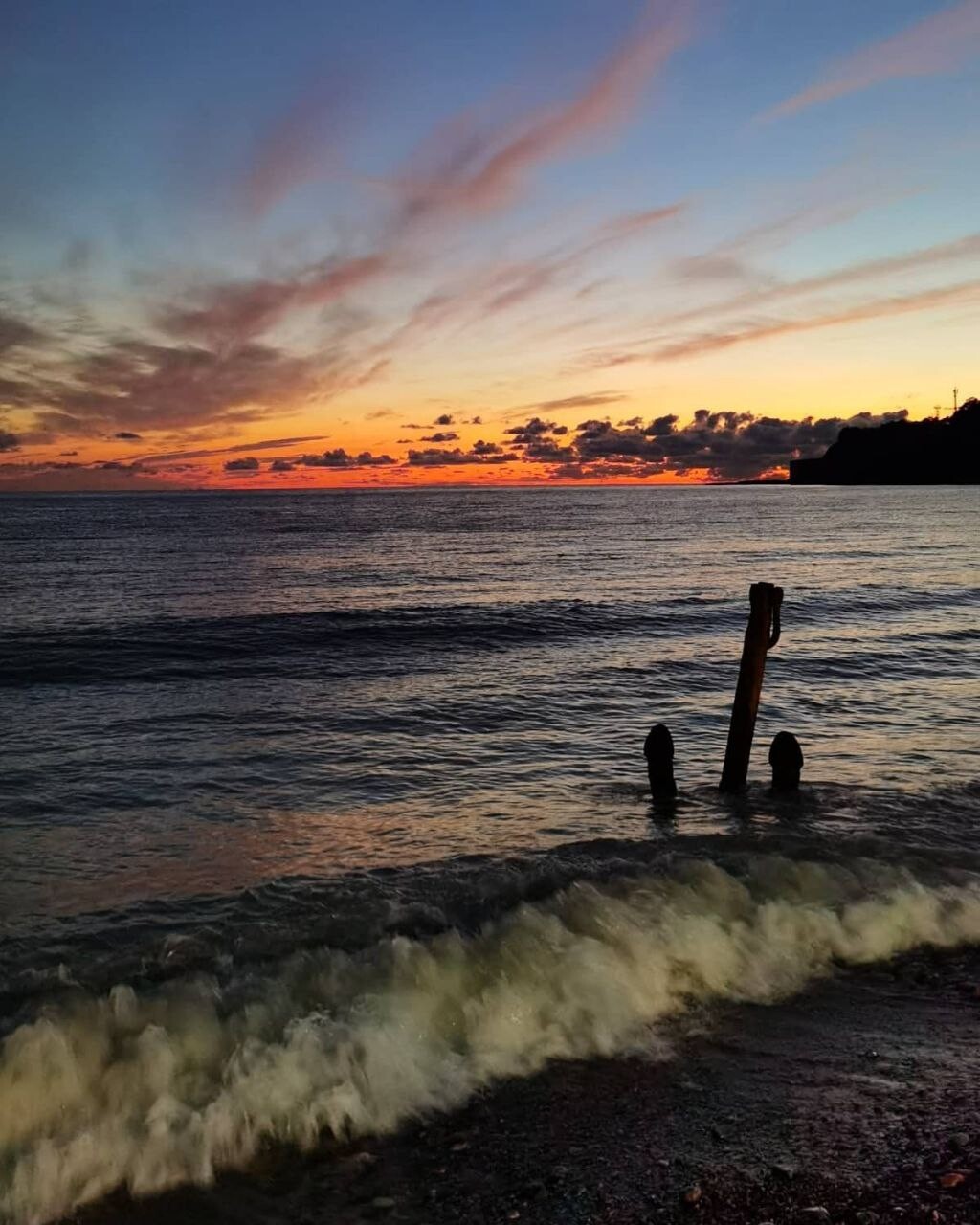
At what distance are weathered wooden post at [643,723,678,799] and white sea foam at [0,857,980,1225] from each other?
402 centimetres

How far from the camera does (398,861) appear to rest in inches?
436

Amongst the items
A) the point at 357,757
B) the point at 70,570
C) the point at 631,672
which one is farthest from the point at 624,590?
the point at 70,570

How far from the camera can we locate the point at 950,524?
9688 cm

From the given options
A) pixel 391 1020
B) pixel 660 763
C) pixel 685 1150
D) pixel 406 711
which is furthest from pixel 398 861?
pixel 406 711

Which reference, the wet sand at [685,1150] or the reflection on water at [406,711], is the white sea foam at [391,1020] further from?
the reflection on water at [406,711]

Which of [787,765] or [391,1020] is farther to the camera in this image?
[787,765]

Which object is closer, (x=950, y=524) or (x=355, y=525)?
(x=950, y=524)

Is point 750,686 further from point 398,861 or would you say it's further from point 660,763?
point 398,861

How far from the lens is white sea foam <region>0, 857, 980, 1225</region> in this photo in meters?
5.76

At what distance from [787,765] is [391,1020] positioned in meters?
8.96

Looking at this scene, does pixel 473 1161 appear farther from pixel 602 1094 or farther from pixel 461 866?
pixel 461 866

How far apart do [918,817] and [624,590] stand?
3145 cm

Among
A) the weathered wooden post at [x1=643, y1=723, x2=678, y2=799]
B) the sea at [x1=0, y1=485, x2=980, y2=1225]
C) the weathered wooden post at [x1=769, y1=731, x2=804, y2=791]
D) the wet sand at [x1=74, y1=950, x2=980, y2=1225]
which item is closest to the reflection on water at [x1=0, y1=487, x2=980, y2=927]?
the sea at [x1=0, y1=485, x2=980, y2=1225]

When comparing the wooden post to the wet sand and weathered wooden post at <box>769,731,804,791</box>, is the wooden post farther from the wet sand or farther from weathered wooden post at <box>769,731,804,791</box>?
the wet sand
